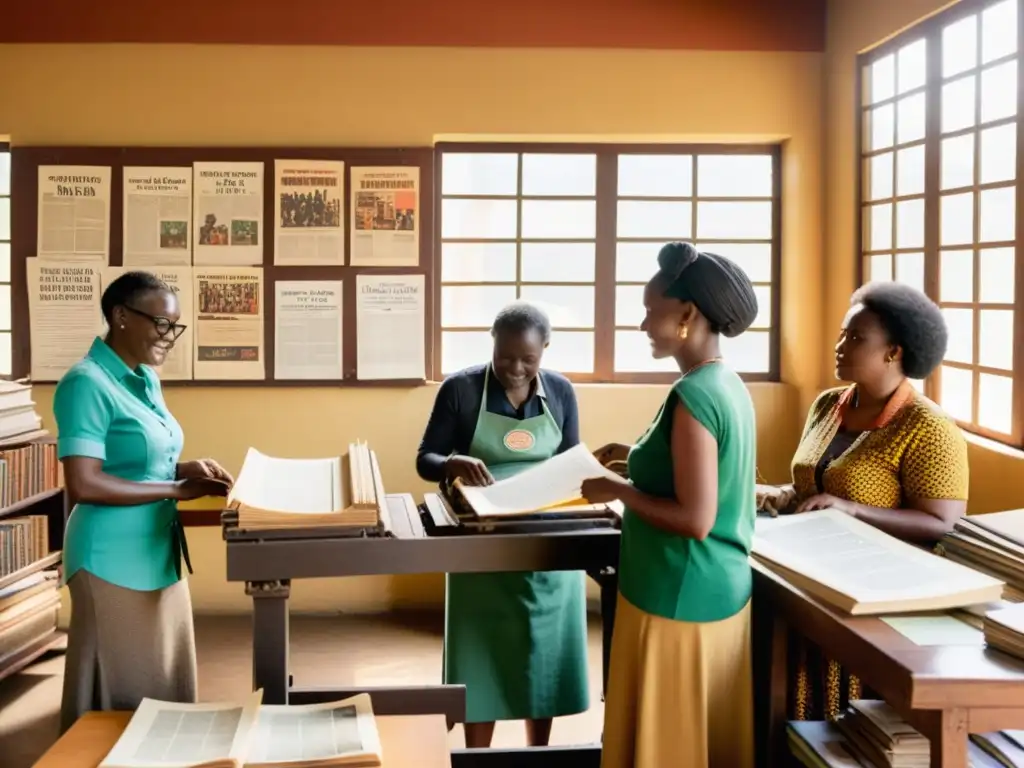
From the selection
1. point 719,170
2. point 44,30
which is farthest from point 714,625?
point 44,30

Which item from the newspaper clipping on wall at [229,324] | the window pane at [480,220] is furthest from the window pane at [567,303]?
the newspaper clipping on wall at [229,324]

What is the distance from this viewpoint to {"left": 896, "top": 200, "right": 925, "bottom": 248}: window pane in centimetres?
403

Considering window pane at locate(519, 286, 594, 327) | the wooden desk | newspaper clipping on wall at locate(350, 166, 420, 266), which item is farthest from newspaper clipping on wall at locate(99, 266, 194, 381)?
the wooden desk

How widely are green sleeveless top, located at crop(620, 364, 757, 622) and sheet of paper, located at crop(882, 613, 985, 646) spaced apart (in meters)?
0.35

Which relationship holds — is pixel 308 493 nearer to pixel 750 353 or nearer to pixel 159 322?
pixel 159 322

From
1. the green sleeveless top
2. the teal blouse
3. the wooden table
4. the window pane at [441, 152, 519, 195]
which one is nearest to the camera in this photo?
the wooden table

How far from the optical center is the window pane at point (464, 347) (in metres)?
4.93

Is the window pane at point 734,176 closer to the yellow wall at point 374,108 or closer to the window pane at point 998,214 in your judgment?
the yellow wall at point 374,108

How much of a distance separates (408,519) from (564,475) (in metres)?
0.37

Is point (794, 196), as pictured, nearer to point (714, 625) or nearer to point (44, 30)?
point (714, 625)

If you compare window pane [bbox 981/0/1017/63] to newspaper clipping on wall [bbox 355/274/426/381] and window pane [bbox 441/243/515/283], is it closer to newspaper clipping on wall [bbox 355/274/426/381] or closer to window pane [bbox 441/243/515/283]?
window pane [bbox 441/243/515/283]

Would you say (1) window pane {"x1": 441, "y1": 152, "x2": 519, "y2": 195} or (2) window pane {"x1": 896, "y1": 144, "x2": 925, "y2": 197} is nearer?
(2) window pane {"x1": 896, "y1": 144, "x2": 925, "y2": 197}

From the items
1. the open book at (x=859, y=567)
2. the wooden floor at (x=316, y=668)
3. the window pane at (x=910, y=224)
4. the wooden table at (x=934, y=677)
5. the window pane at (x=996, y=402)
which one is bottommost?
the wooden floor at (x=316, y=668)

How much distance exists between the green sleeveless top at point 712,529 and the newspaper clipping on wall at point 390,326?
285 cm
